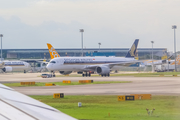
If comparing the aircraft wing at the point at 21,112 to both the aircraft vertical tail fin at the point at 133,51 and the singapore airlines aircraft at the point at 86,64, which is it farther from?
the aircraft vertical tail fin at the point at 133,51

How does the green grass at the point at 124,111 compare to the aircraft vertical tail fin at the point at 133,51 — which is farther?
the aircraft vertical tail fin at the point at 133,51

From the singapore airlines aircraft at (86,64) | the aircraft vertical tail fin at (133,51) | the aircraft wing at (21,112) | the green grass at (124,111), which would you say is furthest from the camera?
the aircraft vertical tail fin at (133,51)

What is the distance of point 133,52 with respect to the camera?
85.2 meters

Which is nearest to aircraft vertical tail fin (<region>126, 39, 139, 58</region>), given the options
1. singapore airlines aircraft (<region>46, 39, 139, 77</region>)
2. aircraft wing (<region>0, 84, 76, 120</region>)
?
singapore airlines aircraft (<region>46, 39, 139, 77</region>)

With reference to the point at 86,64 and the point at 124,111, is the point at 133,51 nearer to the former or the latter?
the point at 86,64

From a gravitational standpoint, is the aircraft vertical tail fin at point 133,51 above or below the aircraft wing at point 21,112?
above

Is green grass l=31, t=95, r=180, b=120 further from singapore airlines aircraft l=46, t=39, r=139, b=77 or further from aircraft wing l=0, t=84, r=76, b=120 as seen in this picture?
singapore airlines aircraft l=46, t=39, r=139, b=77

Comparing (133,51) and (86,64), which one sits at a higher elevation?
(133,51)

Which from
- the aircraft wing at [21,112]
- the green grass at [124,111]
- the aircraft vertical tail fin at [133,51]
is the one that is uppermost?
the aircraft vertical tail fin at [133,51]

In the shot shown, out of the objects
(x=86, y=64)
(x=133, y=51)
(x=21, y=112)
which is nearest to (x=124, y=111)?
(x=21, y=112)

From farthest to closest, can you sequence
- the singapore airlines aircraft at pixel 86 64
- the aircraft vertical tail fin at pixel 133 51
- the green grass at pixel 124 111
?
the aircraft vertical tail fin at pixel 133 51 → the singapore airlines aircraft at pixel 86 64 → the green grass at pixel 124 111

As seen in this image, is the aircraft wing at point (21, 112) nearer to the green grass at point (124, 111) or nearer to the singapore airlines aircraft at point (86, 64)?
the green grass at point (124, 111)

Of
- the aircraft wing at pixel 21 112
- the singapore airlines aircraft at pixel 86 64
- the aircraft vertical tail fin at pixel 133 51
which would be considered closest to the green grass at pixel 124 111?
the aircraft wing at pixel 21 112

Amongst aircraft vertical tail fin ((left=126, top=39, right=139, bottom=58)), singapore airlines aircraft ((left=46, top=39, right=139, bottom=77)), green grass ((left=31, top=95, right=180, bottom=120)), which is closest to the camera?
green grass ((left=31, top=95, right=180, bottom=120))
